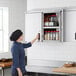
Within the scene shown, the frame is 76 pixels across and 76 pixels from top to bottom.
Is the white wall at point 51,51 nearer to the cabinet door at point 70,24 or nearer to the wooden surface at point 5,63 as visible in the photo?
the cabinet door at point 70,24

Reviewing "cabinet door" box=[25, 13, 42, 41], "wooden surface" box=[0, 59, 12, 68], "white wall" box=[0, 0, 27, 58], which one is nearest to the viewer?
"cabinet door" box=[25, 13, 42, 41]

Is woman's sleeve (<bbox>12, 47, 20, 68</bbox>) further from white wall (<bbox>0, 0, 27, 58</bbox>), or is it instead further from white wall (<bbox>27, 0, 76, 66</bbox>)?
white wall (<bbox>0, 0, 27, 58</bbox>)

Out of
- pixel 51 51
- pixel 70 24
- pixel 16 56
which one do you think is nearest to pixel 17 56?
pixel 16 56

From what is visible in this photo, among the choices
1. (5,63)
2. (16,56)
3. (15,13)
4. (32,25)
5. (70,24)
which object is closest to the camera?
(16,56)

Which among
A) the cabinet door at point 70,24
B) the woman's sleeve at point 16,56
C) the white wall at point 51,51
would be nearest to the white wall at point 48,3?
the white wall at point 51,51

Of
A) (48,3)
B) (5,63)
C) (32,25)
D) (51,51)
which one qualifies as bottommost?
(5,63)

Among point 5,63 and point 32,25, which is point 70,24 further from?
point 5,63

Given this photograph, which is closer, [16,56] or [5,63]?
[16,56]

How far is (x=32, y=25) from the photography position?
16.6ft

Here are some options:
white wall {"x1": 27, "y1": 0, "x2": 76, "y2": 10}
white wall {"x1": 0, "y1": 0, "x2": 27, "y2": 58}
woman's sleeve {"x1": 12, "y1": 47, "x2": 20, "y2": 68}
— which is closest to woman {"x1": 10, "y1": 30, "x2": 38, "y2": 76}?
woman's sleeve {"x1": 12, "y1": 47, "x2": 20, "y2": 68}

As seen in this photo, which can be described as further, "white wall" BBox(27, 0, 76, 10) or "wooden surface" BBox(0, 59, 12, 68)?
"wooden surface" BBox(0, 59, 12, 68)

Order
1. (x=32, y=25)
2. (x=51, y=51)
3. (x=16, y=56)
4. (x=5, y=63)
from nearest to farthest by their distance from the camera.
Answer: (x=16, y=56), (x=51, y=51), (x=32, y=25), (x=5, y=63)

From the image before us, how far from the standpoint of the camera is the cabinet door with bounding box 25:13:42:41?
4984mm

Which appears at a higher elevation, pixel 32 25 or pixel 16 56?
pixel 32 25
